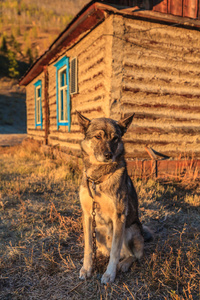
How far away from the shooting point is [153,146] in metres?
5.81

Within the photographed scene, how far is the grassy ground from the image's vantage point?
214cm

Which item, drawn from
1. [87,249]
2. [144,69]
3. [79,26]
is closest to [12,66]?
[79,26]

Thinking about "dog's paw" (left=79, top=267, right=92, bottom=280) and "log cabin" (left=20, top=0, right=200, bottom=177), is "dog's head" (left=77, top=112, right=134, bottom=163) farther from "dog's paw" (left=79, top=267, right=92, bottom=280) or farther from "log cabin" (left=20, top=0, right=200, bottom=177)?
"log cabin" (left=20, top=0, right=200, bottom=177)

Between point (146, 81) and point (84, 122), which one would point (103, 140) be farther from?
point (146, 81)

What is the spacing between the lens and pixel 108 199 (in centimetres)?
218

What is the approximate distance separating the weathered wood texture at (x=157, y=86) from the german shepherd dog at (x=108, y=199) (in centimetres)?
290

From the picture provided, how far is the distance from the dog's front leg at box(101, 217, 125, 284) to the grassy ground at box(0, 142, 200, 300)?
0.29ft

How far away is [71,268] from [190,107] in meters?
5.08

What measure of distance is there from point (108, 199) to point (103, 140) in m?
0.57

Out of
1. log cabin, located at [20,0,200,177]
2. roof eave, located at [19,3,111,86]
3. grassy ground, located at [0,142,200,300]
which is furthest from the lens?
log cabin, located at [20,0,200,177]

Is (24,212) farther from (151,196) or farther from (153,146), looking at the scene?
(153,146)

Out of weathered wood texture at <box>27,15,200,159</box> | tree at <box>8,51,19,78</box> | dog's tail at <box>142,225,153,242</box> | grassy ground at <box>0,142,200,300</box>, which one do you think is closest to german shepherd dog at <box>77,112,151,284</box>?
grassy ground at <box>0,142,200,300</box>

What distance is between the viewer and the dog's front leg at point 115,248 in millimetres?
2145

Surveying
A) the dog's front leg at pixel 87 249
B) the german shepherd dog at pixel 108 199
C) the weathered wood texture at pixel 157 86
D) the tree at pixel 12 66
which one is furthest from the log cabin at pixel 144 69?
the tree at pixel 12 66
